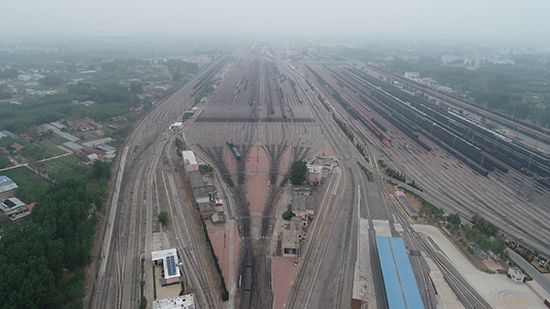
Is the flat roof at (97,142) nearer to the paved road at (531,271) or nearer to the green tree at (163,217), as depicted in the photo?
the green tree at (163,217)

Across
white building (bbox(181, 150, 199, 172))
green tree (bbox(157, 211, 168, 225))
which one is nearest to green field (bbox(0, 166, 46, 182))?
white building (bbox(181, 150, 199, 172))

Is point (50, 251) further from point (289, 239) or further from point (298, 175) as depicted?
point (298, 175)

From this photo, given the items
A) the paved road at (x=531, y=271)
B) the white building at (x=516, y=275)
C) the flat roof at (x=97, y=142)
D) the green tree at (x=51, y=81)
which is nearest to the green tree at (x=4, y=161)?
the flat roof at (x=97, y=142)

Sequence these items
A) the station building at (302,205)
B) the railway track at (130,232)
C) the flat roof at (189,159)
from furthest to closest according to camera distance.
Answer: the flat roof at (189,159) < the station building at (302,205) < the railway track at (130,232)

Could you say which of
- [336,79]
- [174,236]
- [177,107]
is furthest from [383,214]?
[336,79]

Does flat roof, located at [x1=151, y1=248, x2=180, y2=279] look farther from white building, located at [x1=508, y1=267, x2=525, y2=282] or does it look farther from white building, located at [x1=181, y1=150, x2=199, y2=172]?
white building, located at [x1=508, y1=267, x2=525, y2=282]

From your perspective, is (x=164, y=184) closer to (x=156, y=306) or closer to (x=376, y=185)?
(x=156, y=306)
